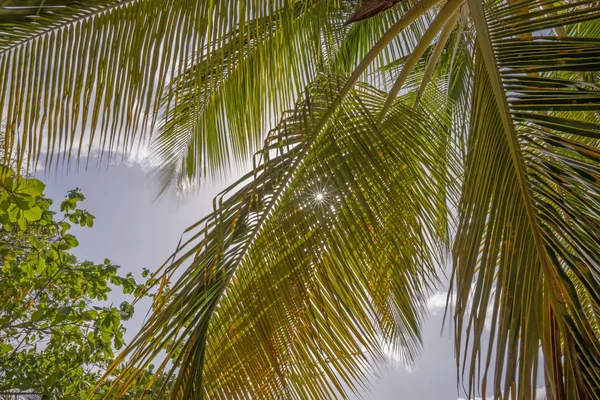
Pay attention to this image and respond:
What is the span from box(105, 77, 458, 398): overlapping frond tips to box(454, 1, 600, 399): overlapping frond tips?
1.87 feet

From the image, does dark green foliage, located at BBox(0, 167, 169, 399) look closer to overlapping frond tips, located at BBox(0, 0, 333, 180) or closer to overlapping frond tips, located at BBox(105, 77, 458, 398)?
overlapping frond tips, located at BBox(105, 77, 458, 398)

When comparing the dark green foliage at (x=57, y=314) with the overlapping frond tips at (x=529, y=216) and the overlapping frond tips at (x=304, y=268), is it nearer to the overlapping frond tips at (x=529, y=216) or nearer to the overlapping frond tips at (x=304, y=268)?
the overlapping frond tips at (x=304, y=268)

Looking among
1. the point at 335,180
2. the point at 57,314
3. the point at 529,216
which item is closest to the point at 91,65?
the point at 335,180

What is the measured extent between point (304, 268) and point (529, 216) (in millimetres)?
1094

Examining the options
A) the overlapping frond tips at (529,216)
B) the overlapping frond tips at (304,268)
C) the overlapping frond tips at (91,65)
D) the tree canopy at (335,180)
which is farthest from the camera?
the overlapping frond tips at (304,268)

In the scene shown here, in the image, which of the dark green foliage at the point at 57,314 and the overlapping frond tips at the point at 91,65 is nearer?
the overlapping frond tips at the point at 91,65

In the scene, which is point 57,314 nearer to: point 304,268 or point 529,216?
point 304,268

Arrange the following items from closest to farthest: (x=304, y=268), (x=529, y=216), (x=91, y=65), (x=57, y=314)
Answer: (x=529, y=216), (x=91, y=65), (x=304, y=268), (x=57, y=314)

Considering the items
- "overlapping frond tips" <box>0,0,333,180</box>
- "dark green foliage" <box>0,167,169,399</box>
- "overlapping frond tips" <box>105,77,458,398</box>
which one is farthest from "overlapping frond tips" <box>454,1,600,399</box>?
"dark green foliage" <box>0,167,169,399</box>

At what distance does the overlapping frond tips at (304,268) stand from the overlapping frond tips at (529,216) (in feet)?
1.87

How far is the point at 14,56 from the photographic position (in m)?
1.56

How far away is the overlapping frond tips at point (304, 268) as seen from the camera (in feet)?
6.68

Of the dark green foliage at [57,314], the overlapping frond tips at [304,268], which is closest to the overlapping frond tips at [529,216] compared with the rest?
the overlapping frond tips at [304,268]

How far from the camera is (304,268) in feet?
7.14
